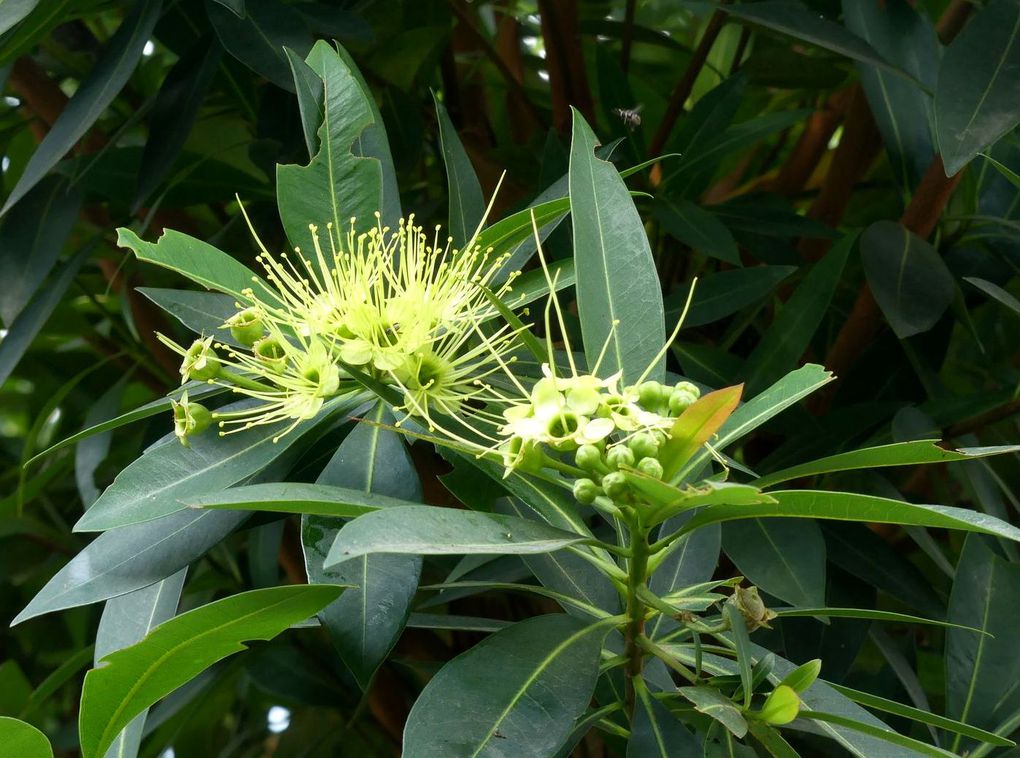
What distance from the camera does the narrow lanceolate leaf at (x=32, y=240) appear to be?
1145 millimetres

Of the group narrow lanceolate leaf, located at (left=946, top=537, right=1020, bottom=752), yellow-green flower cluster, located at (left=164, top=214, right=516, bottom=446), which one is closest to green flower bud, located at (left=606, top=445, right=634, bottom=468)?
yellow-green flower cluster, located at (left=164, top=214, right=516, bottom=446)

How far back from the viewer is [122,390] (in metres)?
1.39

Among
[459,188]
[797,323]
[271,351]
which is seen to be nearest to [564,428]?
[271,351]

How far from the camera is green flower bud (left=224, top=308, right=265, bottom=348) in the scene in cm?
75

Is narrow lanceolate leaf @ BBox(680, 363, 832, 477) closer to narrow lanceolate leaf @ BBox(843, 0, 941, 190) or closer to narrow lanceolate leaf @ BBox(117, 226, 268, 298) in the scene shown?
narrow lanceolate leaf @ BBox(117, 226, 268, 298)

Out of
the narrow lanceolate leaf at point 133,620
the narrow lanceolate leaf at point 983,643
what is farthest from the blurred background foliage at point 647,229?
the narrow lanceolate leaf at point 133,620

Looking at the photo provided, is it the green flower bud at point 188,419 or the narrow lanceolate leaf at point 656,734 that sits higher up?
the green flower bud at point 188,419

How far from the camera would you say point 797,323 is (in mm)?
1054

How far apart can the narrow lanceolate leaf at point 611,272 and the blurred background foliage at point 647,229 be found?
0.49 feet

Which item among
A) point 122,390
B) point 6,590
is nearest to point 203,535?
point 122,390

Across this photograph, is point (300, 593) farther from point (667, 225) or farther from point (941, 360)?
point (941, 360)

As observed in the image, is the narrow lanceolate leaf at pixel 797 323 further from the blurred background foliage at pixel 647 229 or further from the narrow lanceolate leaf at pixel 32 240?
the narrow lanceolate leaf at pixel 32 240

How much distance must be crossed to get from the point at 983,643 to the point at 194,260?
29.2 inches

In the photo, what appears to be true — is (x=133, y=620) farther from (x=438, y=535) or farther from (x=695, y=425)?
(x=695, y=425)
